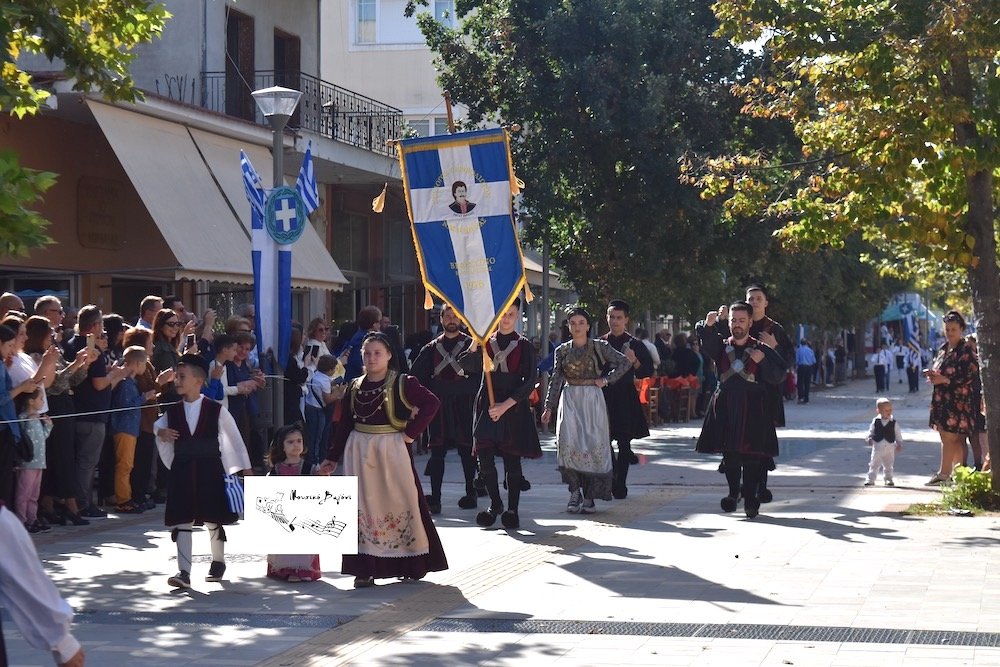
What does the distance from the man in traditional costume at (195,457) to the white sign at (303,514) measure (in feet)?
0.64

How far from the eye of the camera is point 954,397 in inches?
633

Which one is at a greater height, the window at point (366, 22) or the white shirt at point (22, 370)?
the window at point (366, 22)

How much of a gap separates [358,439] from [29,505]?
3.87 metres

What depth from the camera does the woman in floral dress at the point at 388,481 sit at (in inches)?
391

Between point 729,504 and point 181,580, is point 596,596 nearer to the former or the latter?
point 181,580

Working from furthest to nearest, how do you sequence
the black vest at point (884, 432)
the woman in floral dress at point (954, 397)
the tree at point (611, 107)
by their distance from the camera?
1. the tree at point (611, 107)
2. the woman in floral dress at point (954, 397)
3. the black vest at point (884, 432)

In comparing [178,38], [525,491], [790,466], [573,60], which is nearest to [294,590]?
[525,491]

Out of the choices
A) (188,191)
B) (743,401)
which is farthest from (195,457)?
(188,191)

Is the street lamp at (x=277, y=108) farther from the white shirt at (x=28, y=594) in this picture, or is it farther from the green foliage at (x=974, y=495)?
the white shirt at (x=28, y=594)

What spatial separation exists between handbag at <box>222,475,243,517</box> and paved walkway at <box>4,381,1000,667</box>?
526 millimetres

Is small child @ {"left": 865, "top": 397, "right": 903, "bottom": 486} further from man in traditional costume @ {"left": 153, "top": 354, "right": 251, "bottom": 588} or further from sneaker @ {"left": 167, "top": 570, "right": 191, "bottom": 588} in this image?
sneaker @ {"left": 167, "top": 570, "right": 191, "bottom": 588}

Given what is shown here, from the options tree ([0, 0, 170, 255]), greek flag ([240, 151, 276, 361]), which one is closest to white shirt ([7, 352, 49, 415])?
tree ([0, 0, 170, 255])

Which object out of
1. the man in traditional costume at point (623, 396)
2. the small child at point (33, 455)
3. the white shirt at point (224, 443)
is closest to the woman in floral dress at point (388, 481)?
the white shirt at point (224, 443)

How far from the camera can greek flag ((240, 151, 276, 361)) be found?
566 inches
